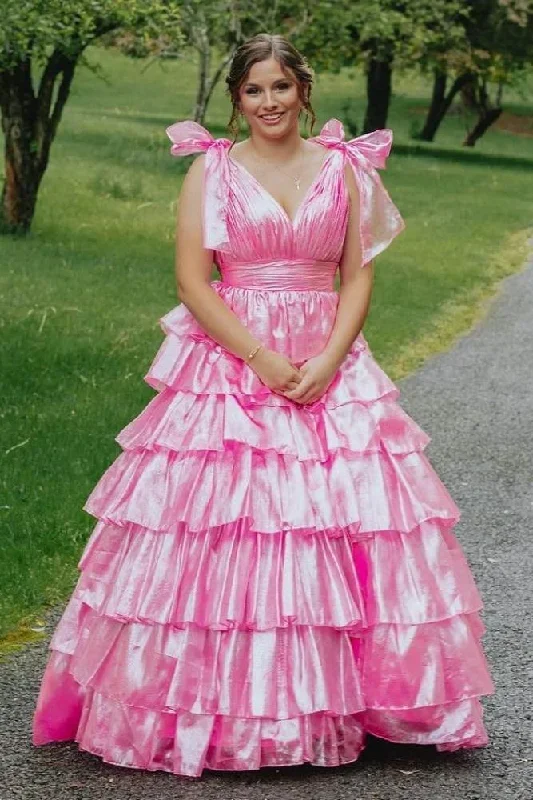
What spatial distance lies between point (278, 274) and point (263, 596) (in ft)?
3.05

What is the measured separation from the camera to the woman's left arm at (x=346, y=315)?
436 cm

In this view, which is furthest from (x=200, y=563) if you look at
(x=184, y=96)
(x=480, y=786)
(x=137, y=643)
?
(x=184, y=96)

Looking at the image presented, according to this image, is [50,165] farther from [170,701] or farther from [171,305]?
[170,701]

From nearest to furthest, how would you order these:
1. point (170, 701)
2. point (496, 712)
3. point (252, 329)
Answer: point (170, 701) < point (252, 329) < point (496, 712)

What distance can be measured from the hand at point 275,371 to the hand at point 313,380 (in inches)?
0.6

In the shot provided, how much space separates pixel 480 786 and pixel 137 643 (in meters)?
0.98

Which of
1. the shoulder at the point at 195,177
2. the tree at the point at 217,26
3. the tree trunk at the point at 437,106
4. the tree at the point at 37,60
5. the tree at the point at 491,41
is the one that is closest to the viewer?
the shoulder at the point at 195,177

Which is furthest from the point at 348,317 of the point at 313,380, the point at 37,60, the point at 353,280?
the point at 37,60

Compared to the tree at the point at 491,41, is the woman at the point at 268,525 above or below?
above

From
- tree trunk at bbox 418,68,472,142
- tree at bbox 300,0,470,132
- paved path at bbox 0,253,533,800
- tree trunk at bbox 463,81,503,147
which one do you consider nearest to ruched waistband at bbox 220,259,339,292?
paved path at bbox 0,253,533,800

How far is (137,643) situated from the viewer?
420cm

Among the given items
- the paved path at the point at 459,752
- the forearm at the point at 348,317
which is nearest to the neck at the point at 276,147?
the forearm at the point at 348,317

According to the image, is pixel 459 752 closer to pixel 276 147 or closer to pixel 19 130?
pixel 276 147

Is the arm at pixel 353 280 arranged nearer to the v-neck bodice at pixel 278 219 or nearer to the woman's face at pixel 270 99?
the v-neck bodice at pixel 278 219
